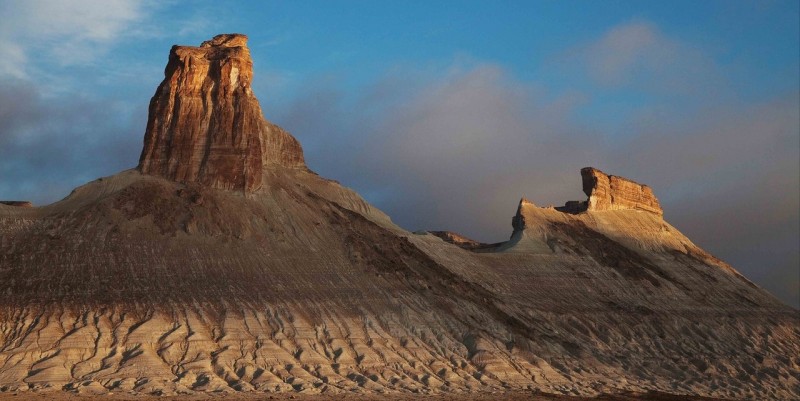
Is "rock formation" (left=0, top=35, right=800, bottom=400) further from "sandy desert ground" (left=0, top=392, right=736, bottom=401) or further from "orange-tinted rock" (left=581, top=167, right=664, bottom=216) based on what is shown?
"orange-tinted rock" (left=581, top=167, right=664, bottom=216)

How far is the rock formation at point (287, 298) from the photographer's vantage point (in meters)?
51.0

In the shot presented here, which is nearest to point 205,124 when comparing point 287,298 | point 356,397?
point 287,298

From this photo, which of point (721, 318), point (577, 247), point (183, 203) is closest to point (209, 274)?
point (183, 203)

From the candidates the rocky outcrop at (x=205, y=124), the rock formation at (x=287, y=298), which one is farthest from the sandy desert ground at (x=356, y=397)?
the rocky outcrop at (x=205, y=124)

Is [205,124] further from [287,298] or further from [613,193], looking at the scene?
[613,193]

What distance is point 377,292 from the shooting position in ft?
209

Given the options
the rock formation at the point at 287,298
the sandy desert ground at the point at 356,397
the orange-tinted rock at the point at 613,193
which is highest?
the orange-tinted rock at the point at 613,193

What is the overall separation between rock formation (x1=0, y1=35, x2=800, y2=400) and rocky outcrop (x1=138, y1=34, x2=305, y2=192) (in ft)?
0.43

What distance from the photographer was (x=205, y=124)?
234 ft

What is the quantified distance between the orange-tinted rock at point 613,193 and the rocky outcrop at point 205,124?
135 feet

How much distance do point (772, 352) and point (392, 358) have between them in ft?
124

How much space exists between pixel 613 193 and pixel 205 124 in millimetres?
49235

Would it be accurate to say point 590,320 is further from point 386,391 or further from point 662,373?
point 386,391

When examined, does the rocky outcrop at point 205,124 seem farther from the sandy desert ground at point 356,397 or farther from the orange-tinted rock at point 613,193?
the orange-tinted rock at point 613,193
